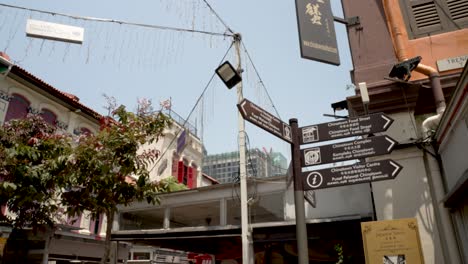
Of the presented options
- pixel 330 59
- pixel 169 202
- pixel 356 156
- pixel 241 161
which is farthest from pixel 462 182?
pixel 169 202

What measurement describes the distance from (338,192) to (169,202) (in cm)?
482

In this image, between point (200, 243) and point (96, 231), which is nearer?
point (200, 243)

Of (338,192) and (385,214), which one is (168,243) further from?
(385,214)

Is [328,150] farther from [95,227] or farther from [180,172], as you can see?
[180,172]

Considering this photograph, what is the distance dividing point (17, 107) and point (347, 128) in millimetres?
14842

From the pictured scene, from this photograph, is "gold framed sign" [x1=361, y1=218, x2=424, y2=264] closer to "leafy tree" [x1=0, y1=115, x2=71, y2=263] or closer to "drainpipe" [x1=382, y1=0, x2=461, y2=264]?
"drainpipe" [x1=382, y1=0, x2=461, y2=264]

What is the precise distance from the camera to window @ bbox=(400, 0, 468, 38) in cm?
848

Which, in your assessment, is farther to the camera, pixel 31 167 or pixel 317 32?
pixel 31 167

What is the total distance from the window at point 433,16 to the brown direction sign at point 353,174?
4861 millimetres

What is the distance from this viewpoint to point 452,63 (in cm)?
788

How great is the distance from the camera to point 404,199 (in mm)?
7070

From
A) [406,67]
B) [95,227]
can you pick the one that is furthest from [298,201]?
[95,227]

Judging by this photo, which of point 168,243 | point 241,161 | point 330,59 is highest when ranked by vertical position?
point 330,59

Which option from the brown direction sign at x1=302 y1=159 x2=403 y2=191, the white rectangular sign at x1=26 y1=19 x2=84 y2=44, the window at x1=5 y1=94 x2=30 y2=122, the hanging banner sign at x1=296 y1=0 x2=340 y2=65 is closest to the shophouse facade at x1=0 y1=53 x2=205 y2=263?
the window at x1=5 y1=94 x2=30 y2=122
